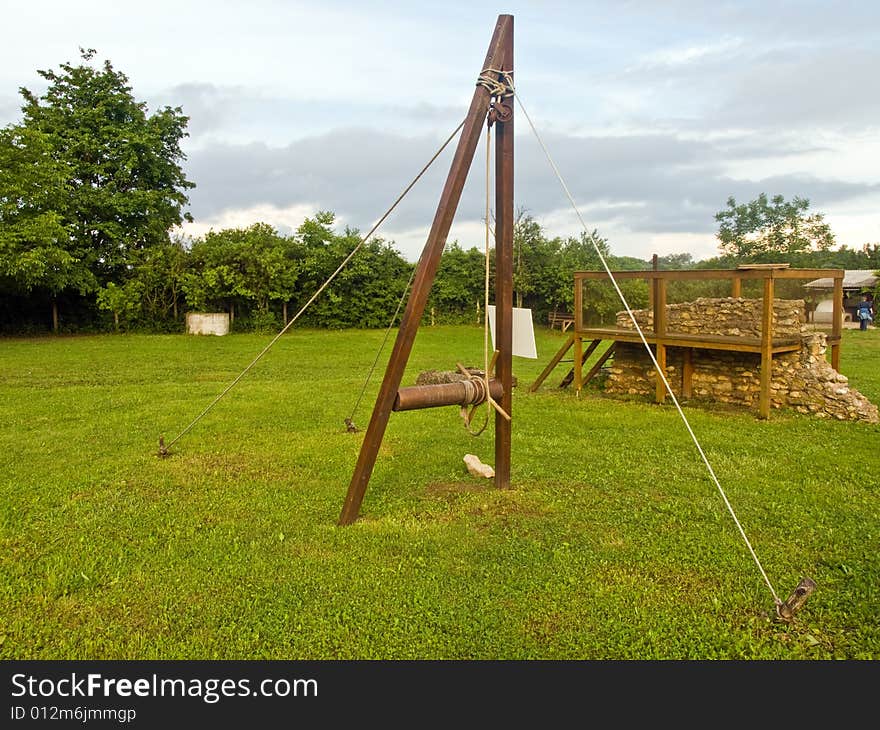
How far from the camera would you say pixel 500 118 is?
507 centimetres

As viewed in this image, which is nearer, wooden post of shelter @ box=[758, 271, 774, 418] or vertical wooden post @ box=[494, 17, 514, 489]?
vertical wooden post @ box=[494, 17, 514, 489]

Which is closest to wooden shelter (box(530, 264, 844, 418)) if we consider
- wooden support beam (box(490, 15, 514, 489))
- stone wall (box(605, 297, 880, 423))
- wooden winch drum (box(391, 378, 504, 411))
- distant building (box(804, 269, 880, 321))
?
stone wall (box(605, 297, 880, 423))

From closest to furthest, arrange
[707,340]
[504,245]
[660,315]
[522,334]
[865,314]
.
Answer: [504,245], [522,334], [707,340], [660,315], [865,314]

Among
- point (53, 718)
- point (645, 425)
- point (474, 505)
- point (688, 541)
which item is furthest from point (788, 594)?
point (645, 425)

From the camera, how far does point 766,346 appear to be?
9.06 m

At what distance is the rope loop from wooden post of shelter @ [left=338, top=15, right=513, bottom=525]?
0.02 meters

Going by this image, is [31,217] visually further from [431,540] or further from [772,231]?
[772,231]

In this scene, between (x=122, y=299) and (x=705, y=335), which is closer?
(x=705, y=335)

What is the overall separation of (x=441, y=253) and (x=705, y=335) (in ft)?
22.6

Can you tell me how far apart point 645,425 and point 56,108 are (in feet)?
83.5

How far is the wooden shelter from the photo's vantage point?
9.09m

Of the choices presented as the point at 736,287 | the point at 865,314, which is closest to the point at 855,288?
the point at 865,314

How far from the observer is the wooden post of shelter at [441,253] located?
458 centimetres

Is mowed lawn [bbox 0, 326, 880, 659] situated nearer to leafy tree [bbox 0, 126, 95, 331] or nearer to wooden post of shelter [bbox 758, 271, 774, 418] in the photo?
wooden post of shelter [bbox 758, 271, 774, 418]
